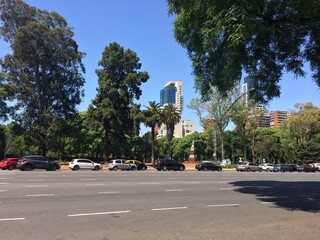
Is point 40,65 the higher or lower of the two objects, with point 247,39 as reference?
higher

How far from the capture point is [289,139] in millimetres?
85812

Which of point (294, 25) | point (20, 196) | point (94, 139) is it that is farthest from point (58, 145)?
point (294, 25)

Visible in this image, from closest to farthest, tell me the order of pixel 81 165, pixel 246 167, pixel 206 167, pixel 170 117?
pixel 81 165
pixel 206 167
pixel 246 167
pixel 170 117

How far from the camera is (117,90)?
202 ft

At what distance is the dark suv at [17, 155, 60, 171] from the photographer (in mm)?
36825

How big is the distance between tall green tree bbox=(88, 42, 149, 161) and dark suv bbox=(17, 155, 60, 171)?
20.7m

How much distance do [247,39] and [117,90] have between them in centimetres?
5171

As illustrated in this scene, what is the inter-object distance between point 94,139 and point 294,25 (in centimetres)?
6462

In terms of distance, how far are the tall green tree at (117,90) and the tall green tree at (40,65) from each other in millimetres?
4263

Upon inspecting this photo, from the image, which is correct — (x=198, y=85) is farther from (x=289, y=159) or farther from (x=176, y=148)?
(x=176, y=148)

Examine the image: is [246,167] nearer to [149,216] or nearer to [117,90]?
[117,90]

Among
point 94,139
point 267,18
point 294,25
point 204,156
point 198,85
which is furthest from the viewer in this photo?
A: point 204,156

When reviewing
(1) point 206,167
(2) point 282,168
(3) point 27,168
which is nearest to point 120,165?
(3) point 27,168

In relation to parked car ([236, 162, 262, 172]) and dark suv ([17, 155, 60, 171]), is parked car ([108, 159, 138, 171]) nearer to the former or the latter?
dark suv ([17, 155, 60, 171])
